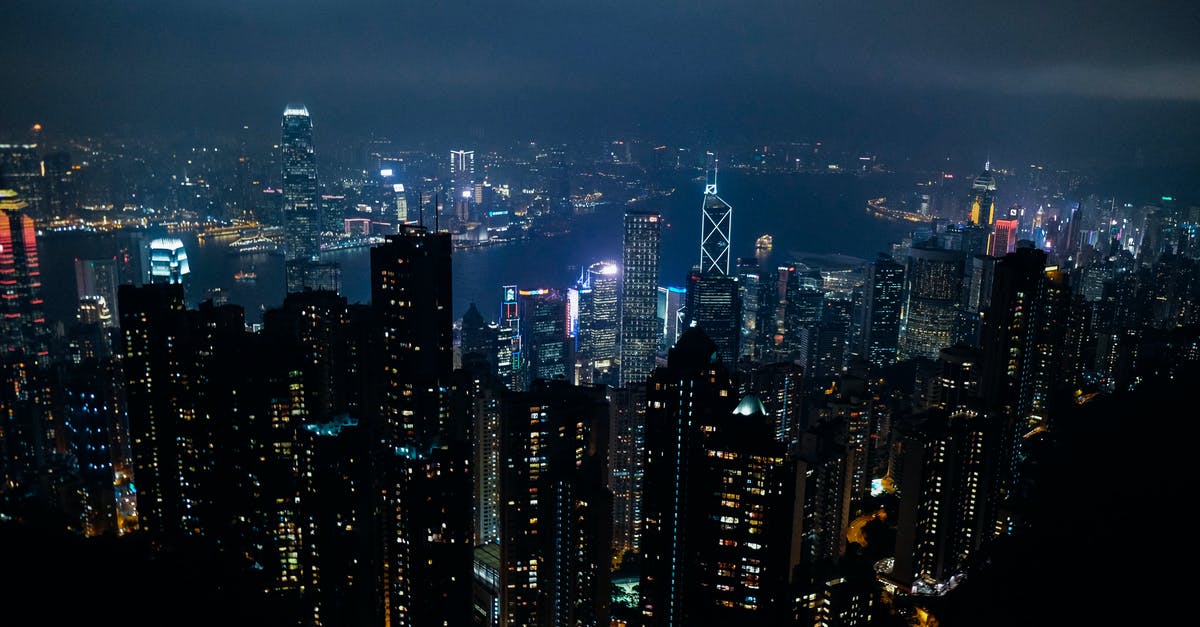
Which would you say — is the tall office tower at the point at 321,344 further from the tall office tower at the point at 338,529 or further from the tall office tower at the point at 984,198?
the tall office tower at the point at 984,198

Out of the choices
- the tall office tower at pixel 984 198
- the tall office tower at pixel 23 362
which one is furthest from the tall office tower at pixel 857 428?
the tall office tower at pixel 23 362

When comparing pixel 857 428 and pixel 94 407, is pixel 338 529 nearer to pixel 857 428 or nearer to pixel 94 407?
pixel 94 407

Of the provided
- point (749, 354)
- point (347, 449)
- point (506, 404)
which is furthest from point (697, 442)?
point (749, 354)

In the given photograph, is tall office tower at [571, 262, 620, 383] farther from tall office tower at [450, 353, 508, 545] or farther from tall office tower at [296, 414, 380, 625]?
tall office tower at [296, 414, 380, 625]

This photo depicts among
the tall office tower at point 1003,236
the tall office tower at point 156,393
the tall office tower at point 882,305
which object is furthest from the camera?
the tall office tower at point 1003,236

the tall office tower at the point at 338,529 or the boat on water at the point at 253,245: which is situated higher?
the boat on water at the point at 253,245

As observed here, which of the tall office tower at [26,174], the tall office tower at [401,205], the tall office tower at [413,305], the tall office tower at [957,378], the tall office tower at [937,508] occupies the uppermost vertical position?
the tall office tower at [26,174]

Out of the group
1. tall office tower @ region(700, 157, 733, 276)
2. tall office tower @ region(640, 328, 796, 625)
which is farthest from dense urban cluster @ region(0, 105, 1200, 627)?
tall office tower @ region(700, 157, 733, 276)

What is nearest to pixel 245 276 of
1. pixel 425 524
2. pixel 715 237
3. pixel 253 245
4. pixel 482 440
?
pixel 253 245

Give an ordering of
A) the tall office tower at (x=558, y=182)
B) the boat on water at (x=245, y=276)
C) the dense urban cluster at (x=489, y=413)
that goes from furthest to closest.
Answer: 1. the tall office tower at (x=558, y=182)
2. the boat on water at (x=245, y=276)
3. the dense urban cluster at (x=489, y=413)
